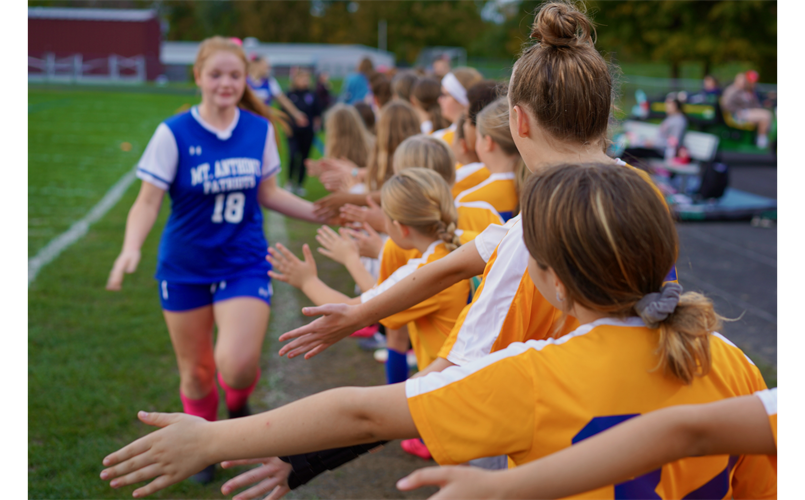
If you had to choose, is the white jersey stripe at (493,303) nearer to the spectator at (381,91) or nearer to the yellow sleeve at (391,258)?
the yellow sleeve at (391,258)

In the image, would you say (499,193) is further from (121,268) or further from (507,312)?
(121,268)

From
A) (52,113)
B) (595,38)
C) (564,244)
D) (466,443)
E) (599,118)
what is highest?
(595,38)

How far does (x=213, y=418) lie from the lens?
11.9ft

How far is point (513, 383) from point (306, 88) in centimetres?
1259

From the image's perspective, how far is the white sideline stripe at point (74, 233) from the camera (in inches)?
286

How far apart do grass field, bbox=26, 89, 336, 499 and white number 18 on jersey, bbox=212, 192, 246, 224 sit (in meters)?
1.37

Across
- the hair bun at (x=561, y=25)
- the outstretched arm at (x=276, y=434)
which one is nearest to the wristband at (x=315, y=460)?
the outstretched arm at (x=276, y=434)

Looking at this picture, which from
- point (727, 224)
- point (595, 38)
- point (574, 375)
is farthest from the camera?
point (727, 224)

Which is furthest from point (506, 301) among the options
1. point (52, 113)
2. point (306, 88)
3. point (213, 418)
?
point (52, 113)

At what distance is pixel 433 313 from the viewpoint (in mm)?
2879

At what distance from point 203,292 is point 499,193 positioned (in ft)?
5.58
